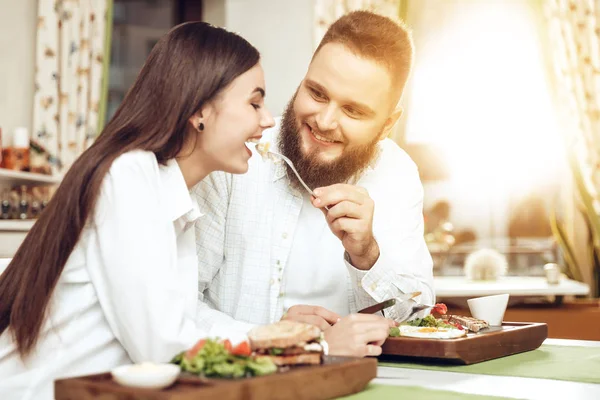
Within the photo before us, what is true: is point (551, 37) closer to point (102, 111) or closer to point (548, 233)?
point (548, 233)

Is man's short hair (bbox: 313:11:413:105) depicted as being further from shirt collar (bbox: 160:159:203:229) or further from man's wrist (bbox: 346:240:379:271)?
shirt collar (bbox: 160:159:203:229)

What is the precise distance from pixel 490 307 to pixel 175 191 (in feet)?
2.42

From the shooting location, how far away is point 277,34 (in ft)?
17.6

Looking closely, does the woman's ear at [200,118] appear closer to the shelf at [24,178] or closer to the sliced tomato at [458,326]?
the sliced tomato at [458,326]

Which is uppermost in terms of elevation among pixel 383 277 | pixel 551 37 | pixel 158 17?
pixel 158 17

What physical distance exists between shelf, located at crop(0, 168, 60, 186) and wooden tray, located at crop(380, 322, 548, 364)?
2805 millimetres

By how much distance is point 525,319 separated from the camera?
12.4ft

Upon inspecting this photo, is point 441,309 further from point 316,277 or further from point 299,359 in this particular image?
point 299,359

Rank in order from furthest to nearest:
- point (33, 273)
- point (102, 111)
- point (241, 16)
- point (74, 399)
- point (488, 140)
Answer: point (488, 140)
point (241, 16)
point (102, 111)
point (33, 273)
point (74, 399)

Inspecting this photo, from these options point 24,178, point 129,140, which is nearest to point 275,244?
point 129,140

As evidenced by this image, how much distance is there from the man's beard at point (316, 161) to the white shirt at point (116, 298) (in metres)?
0.70

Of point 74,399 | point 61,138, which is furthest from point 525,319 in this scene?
point 74,399

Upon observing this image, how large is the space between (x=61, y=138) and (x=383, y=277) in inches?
131

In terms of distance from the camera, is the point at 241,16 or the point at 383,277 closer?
the point at 383,277
